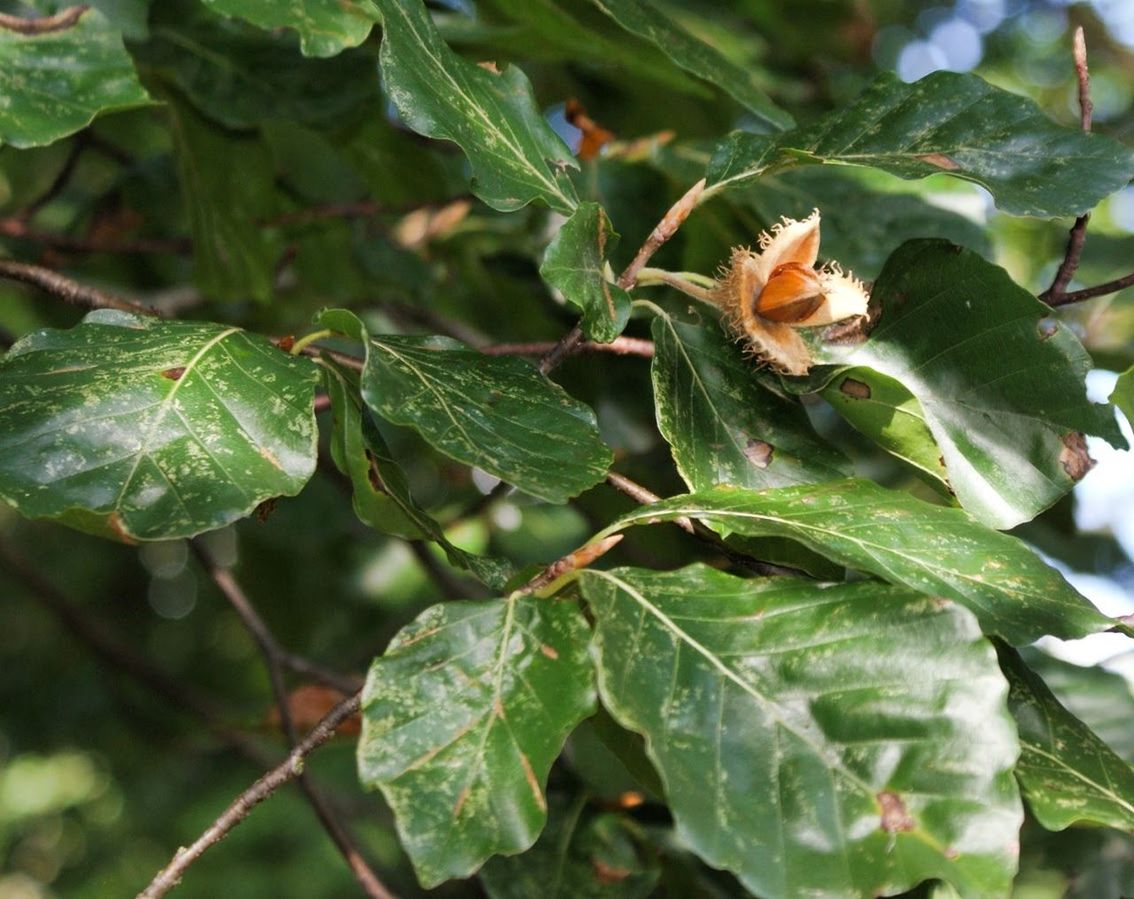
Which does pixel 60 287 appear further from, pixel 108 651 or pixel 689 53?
pixel 108 651

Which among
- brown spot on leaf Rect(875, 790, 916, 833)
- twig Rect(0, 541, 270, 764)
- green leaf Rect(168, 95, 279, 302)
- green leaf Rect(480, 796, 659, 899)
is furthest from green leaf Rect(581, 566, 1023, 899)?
twig Rect(0, 541, 270, 764)

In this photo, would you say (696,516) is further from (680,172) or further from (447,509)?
(447,509)

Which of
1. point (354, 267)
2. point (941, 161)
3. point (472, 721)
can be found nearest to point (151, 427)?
point (472, 721)

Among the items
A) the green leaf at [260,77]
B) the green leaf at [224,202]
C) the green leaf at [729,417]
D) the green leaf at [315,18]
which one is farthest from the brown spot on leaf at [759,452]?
the green leaf at [224,202]

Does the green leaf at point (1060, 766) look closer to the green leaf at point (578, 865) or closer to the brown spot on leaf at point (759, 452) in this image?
the brown spot on leaf at point (759, 452)

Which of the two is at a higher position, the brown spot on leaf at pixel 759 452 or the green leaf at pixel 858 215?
the brown spot on leaf at pixel 759 452
